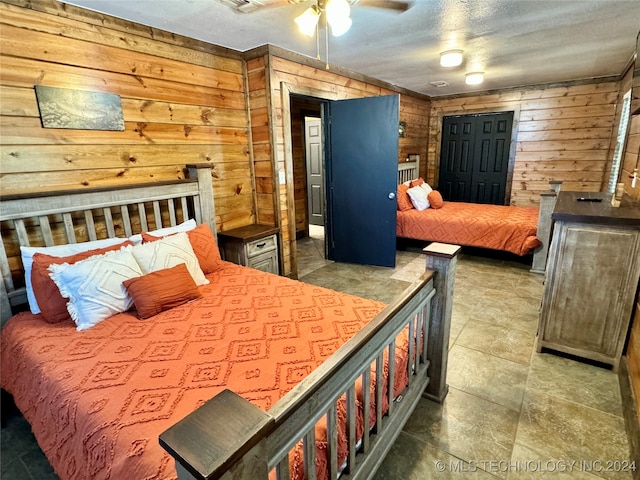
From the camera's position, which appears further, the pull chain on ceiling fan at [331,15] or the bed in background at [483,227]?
the bed in background at [483,227]

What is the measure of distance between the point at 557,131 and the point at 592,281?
4233 millimetres

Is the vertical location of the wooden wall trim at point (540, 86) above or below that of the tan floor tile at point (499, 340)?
above

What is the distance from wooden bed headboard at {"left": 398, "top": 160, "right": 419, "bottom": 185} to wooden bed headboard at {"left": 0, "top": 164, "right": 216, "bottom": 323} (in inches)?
141

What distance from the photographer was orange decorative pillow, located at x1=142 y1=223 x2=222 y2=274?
235 centimetres

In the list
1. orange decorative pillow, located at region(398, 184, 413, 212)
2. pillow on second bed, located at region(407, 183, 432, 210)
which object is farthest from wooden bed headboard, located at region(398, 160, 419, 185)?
orange decorative pillow, located at region(398, 184, 413, 212)

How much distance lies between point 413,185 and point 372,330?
172 inches

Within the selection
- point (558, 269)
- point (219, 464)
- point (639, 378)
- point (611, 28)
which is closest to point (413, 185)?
point (611, 28)

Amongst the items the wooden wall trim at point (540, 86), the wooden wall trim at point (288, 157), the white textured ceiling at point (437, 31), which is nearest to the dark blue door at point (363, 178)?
the white textured ceiling at point (437, 31)

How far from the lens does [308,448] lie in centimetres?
95

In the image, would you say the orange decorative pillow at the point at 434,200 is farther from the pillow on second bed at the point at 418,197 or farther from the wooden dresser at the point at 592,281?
the wooden dresser at the point at 592,281

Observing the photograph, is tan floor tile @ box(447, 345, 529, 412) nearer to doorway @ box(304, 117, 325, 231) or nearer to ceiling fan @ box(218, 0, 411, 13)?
ceiling fan @ box(218, 0, 411, 13)

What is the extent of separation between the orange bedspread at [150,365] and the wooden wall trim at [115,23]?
1.82 m

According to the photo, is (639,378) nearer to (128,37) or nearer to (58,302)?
(58,302)

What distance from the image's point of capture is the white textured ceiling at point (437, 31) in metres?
2.23
